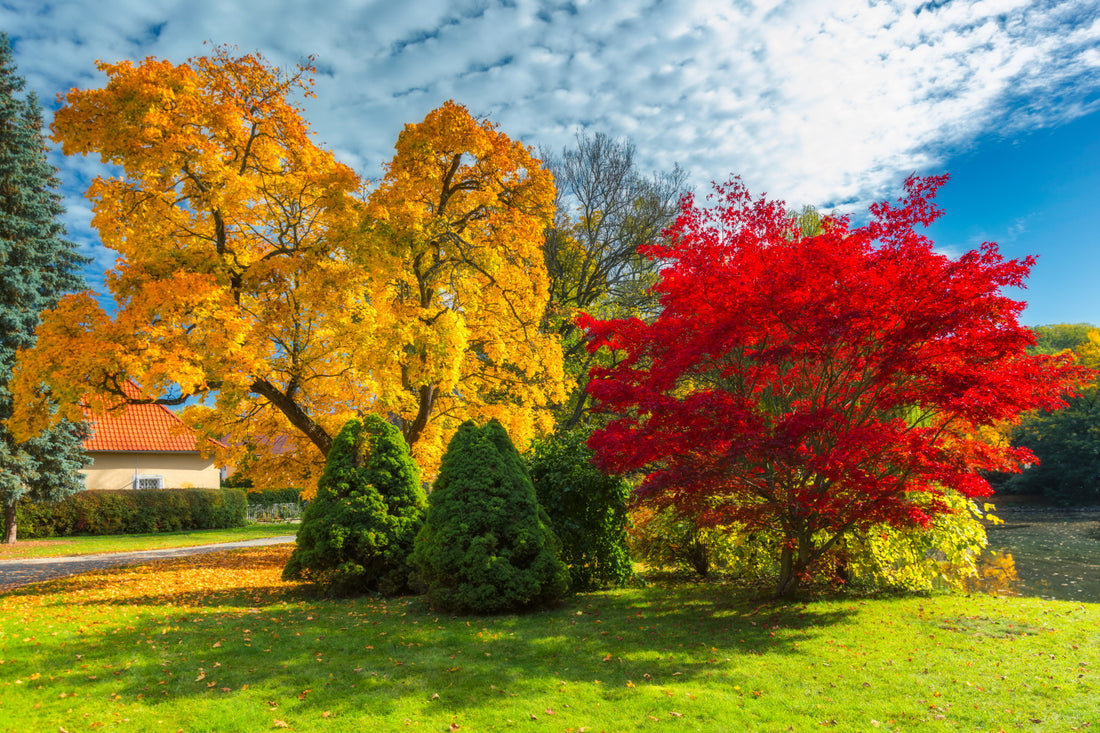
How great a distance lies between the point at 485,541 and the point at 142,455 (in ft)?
77.4

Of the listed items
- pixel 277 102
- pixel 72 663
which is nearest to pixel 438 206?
pixel 277 102

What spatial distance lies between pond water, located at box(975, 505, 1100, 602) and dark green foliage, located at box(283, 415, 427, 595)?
36.3 ft

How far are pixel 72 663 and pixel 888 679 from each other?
732 cm

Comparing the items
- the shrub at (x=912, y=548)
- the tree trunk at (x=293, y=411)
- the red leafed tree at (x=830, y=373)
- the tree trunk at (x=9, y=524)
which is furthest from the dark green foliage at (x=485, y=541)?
the tree trunk at (x=9, y=524)

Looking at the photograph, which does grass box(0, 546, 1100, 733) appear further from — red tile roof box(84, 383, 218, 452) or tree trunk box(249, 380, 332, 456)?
red tile roof box(84, 383, 218, 452)

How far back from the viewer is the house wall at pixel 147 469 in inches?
952

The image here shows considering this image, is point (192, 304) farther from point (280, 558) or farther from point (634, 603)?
point (634, 603)

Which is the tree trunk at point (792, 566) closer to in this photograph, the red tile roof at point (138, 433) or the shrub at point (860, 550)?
the shrub at point (860, 550)

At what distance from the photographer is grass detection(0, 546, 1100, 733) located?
4.70 meters

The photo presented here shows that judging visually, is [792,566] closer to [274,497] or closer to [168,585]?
[168,585]

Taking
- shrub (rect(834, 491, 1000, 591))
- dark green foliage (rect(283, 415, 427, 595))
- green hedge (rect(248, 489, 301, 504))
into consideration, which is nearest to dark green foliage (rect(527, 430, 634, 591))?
dark green foliage (rect(283, 415, 427, 595))

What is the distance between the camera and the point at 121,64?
10.4 m

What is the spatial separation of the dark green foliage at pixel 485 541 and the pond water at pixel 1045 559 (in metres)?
9.54

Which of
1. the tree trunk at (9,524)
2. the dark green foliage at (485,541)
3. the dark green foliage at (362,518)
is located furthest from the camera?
the tree trunk at (9,524)
